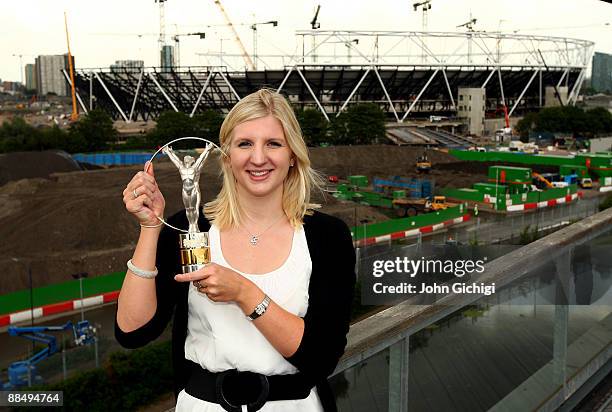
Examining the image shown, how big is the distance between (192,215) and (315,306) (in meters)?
0.42

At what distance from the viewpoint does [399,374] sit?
199 centimetres

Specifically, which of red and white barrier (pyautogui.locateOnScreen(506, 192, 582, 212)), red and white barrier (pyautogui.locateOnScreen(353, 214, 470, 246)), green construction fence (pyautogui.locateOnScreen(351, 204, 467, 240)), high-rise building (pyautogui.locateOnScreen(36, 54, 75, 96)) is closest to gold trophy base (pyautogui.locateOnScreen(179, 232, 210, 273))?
green construction fence (pyautogui.locateOnScreen(351, 204, 467, 240))

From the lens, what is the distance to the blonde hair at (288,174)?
5.59 ft

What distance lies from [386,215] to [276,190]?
84.8ft

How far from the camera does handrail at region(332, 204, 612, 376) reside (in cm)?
185

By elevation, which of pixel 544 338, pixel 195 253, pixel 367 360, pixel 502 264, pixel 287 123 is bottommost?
pixel 544 338

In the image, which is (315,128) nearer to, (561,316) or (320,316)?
(561,316)

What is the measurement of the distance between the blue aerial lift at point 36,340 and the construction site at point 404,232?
5cm

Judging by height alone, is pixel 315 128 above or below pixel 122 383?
above

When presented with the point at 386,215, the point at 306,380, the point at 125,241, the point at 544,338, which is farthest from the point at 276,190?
the point at 386,215

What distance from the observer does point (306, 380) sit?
5.57 ft

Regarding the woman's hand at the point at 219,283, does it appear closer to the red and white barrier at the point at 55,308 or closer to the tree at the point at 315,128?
the red and white barrier at the point at 55,308

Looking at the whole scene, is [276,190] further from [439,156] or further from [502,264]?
[439,156]

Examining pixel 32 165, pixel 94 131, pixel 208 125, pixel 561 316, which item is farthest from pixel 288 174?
pixel 208 125
